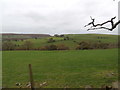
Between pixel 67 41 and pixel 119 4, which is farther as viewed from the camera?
pixel 67 41

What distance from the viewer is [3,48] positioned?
46656 mm

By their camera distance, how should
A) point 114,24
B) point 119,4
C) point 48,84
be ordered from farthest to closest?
point 48,84, point 119,4, point 114,24

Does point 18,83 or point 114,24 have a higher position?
point 114,24

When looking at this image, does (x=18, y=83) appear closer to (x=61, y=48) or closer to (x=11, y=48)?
(x=61, y=48)

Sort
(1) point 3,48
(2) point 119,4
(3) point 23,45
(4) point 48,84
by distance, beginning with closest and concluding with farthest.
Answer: (2) point 119,4, (4) point 48,84, (1) point 3,48, (3) point 23,45

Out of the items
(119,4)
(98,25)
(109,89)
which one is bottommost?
(109,89)

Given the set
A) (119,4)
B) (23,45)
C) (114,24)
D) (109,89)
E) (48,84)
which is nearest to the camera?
(114,24)

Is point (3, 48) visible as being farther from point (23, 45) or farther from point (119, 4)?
point (119, 4)

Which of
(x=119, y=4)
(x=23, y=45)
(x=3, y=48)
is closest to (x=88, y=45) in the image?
(x=23, y=45)

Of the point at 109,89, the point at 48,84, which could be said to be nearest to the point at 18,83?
the point at 48,84

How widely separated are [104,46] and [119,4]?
4217 centimetres

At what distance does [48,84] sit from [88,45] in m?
36.5

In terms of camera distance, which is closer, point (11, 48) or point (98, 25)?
point (98, 25)

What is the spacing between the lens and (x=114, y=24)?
19.7ft
